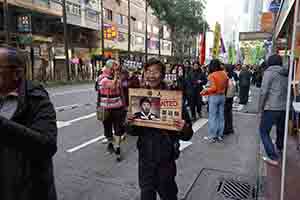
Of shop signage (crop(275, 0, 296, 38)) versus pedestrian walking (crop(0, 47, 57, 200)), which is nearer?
pedestrian walking (crop(0, 47, 57, 200))

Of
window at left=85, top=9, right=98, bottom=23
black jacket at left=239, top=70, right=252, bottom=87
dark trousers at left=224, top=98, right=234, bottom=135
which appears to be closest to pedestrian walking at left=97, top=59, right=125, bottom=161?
dark trousers at left=224, top=98, right=234, bottom=135

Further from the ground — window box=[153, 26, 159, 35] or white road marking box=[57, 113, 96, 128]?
window box=[153, 26, 159, 35]

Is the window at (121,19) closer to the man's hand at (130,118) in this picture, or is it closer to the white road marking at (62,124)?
the white road marking at (62,124)

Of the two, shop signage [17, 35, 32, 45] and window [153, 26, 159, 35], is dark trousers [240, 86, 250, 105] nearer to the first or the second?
shop signage [17, 35, 32, 45]

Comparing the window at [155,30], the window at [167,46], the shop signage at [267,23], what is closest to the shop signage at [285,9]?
the shop signage at [267,23]

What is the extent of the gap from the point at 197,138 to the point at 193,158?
58.3 inches

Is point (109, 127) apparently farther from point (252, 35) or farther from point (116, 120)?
point (252, 35)

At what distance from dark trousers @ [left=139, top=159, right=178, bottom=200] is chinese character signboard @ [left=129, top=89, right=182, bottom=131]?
0.40 metres

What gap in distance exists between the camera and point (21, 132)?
1.29 meters

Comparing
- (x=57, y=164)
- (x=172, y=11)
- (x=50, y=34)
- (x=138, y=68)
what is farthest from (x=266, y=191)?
(x=172, y=11)

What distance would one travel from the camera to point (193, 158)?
5137mm

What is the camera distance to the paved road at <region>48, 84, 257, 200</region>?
150 inches

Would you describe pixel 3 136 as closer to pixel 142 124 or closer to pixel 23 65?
pixel 23 65

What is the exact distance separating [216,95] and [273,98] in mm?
1643
